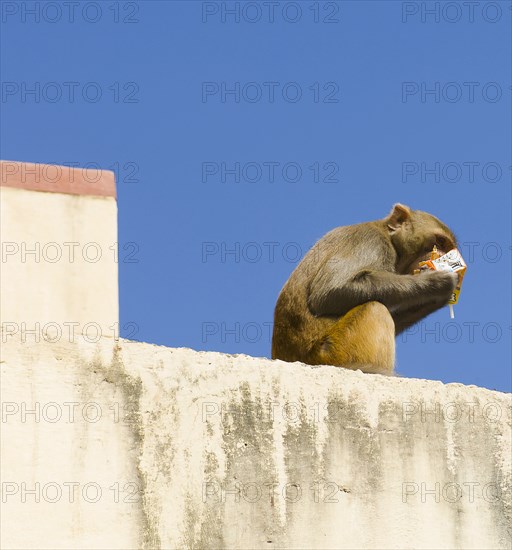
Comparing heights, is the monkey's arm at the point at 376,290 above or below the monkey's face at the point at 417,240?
below

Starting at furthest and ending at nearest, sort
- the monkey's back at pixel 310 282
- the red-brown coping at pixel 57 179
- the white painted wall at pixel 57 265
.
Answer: the monkey's back at pixel 310 282 → the red-brown coping at pixel 57 179 → the white painted wall at pixel 57 265

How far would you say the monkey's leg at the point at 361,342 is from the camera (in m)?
6.90

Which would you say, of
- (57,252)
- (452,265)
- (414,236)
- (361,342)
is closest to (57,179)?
(57,252)

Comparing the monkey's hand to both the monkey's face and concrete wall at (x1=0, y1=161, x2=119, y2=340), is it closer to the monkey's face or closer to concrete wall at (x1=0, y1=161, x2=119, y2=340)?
the monkey's face

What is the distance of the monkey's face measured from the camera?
7969mm

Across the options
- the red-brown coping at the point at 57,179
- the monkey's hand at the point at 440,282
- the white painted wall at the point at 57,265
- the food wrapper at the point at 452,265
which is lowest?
the white painted wall at the point at 57,265

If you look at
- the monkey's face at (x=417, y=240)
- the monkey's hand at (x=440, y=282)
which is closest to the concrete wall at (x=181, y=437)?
the monkey's hand at (x=440, y=282)

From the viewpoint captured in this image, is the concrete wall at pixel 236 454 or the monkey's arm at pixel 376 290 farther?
the monkey's arm at pixel 376 290

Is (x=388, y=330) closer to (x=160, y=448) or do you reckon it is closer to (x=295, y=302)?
(x=295, y=302)

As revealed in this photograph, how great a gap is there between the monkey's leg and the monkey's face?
0.92 meters

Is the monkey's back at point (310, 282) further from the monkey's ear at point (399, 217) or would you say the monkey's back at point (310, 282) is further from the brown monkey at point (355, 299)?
the monkey's ear at point (399, 217)

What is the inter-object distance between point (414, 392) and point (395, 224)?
2660 millimetres

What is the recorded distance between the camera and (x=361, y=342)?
6934mm


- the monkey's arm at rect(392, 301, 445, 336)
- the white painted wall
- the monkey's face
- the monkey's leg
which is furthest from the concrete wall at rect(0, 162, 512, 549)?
the monkey's face
